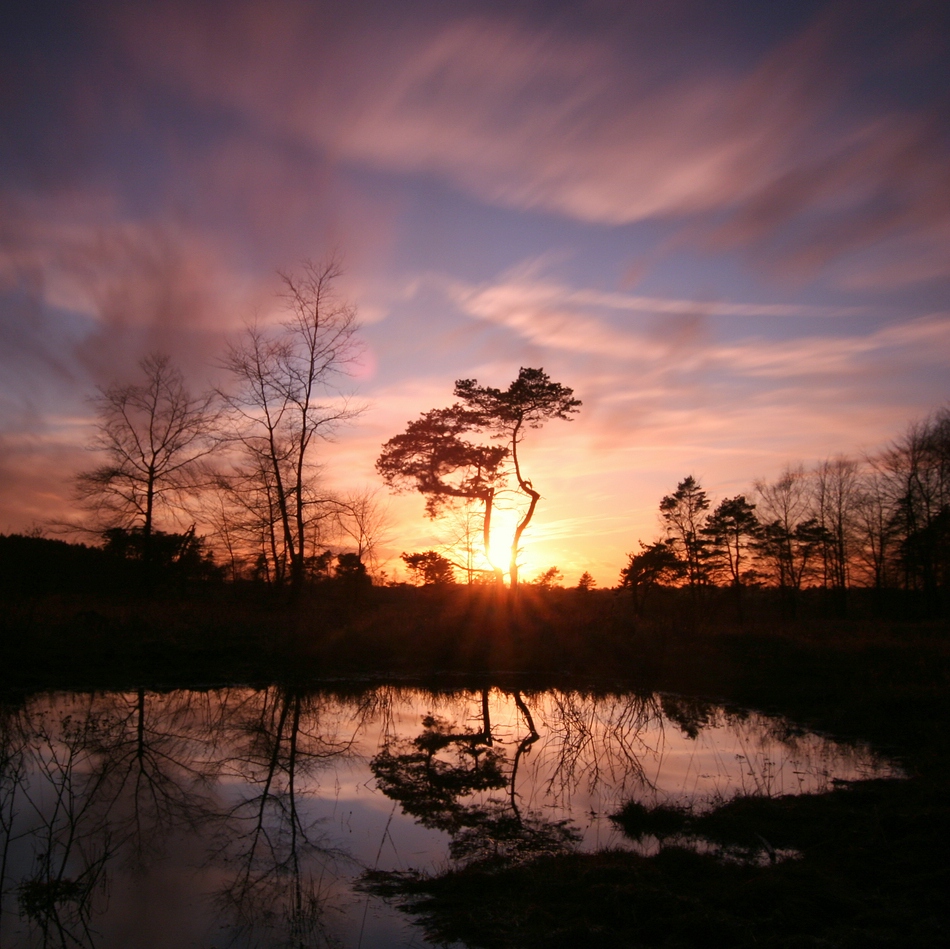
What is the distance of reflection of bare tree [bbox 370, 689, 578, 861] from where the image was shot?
6520mm

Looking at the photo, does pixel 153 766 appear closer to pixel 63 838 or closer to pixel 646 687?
pixel 63 838

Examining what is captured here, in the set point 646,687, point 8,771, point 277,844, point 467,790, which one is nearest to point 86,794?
point 8,771

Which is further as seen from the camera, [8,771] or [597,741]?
[597,741]

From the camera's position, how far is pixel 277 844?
6410 mm

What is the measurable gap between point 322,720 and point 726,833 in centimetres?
745

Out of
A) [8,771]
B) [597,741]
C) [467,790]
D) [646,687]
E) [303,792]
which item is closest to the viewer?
[8,771]

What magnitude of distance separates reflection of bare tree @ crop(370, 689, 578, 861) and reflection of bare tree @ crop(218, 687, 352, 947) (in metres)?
1.06

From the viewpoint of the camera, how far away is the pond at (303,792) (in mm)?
4988

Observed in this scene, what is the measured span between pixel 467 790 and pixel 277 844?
2.59 meters

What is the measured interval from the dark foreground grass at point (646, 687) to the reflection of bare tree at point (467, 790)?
655mm

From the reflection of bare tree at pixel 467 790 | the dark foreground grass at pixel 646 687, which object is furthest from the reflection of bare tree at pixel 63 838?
the reflection of bare tree at pixel 467 790

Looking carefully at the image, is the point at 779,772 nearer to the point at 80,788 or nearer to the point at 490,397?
the point at 80,788

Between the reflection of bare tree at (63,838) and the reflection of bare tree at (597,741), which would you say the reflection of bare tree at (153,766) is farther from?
the reflection of bare tree at (597,741)

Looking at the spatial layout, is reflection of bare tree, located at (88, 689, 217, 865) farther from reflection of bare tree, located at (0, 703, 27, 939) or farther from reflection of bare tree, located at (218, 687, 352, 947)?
reflection of bare tree, located at (0, 703, 27, 939)
